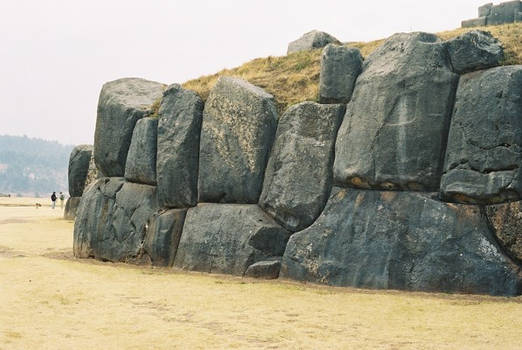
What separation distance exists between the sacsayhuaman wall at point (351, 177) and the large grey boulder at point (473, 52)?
4 cm

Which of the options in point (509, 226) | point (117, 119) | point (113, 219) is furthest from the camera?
point (117, 119)

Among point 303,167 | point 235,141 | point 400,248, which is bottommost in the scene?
point 400,248

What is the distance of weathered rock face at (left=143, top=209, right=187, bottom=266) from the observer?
2114 cm

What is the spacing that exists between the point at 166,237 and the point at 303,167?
5.71 metres

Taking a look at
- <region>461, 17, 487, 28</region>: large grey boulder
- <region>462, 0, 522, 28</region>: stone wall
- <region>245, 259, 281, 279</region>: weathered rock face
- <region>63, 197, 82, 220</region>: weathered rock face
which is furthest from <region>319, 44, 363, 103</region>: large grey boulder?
<region>63, 197, 82, 220</region>: weathered rock face

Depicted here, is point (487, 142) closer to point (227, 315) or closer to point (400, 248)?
point (400, 248)

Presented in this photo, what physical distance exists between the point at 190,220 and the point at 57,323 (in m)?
9.08

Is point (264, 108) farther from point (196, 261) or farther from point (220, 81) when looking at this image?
point (196, 261)

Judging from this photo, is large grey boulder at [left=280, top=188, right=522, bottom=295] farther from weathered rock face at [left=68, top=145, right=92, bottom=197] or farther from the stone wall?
weathered rock face at [left=68, top=145, right=92, bottom=197]

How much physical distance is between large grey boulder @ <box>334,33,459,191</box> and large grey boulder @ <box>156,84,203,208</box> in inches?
228

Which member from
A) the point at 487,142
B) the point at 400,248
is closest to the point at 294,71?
the point at 487,142

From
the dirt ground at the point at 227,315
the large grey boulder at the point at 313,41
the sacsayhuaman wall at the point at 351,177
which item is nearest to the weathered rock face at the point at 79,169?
the large grey boulder at the point at 313,41

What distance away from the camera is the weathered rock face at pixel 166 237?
21141 millimetres

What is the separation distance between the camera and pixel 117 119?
965 inches
